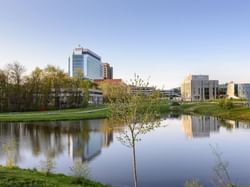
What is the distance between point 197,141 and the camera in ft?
112

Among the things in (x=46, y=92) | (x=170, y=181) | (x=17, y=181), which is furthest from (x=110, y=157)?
(x=46, y=92)

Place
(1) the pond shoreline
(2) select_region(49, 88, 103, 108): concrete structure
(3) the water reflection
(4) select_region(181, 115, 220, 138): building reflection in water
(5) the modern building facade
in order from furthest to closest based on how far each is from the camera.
A: (5) the modern building facade < (2) select_region(49, 88, 103, 108): concrete structure < (1) the pond shoreline < (3) the water reflection < (4) select_region(181, 115, 220, 138): building reflection in water

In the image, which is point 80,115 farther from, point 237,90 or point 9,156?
point 237,90

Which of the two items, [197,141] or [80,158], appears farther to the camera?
[197,141]

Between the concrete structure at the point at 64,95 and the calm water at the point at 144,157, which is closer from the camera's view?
the calm water at the point at 144,157

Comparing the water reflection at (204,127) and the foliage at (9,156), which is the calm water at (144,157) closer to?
the foliage at (9,156)

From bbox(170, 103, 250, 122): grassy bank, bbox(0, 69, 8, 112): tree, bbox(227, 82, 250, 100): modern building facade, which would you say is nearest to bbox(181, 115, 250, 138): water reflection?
bbox(170, 103, 250, 122): grassy bank

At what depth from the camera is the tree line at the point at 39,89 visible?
8225cm

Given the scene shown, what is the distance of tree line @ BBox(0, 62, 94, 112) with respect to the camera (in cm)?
8225

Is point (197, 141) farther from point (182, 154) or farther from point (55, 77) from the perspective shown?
point (55, 77)

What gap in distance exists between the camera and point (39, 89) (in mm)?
86688

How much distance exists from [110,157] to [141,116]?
10896 mm

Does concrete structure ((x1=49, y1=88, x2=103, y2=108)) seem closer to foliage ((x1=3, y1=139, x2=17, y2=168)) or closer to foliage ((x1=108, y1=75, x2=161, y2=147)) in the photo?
foliage ((x1=3, y1=139, x2=17, y2=168))

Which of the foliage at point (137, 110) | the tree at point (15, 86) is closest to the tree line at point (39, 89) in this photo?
the tree at point (15, 86)
